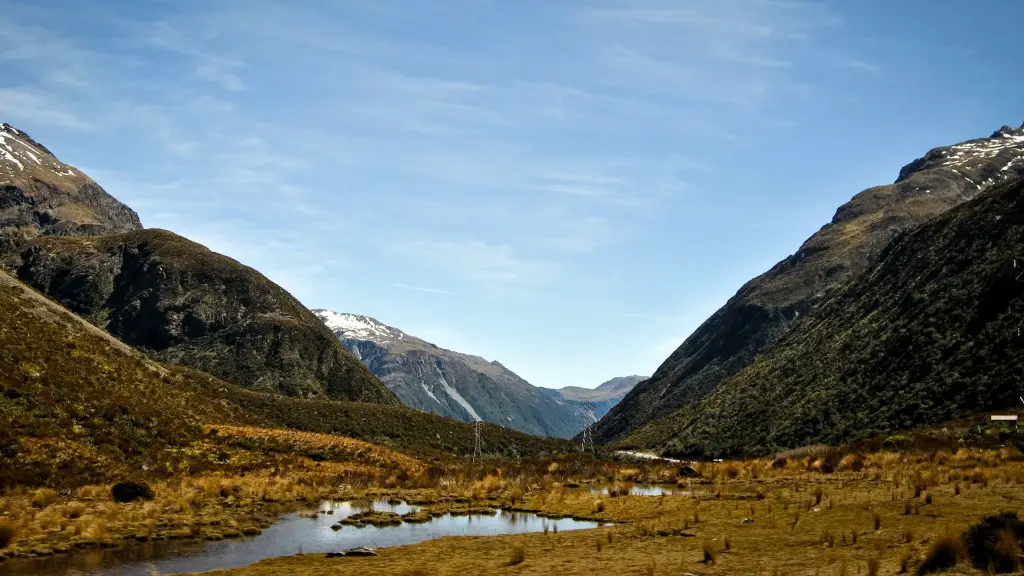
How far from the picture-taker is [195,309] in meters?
162

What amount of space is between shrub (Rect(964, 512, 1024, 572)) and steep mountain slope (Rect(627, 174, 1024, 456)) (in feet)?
181

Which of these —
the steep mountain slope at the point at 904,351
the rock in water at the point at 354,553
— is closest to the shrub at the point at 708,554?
the rock in water at the point at 354,553

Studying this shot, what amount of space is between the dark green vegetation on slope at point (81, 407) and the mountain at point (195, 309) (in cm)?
6726

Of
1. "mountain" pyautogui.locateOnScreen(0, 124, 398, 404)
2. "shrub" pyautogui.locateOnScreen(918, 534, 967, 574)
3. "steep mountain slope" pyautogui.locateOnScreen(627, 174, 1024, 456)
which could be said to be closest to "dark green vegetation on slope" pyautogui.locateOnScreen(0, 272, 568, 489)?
"shrub" pyautogui.locateOnScreen(918, 534, 967, 574)

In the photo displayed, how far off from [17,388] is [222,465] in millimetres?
14146

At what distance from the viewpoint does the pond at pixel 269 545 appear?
828 inches

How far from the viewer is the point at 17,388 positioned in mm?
46312

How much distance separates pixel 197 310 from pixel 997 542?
16864 cm

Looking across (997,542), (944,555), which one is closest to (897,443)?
(997,542)

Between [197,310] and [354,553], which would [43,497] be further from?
[197,310]

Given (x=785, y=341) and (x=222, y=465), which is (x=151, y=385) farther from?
(x=785, y=341)

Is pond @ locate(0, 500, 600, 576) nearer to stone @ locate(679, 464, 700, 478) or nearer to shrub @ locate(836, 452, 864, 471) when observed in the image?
stone @ locate(679, 464, 700, 478)

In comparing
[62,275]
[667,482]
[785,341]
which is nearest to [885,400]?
[667,482]

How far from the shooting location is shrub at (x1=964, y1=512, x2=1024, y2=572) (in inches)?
581
